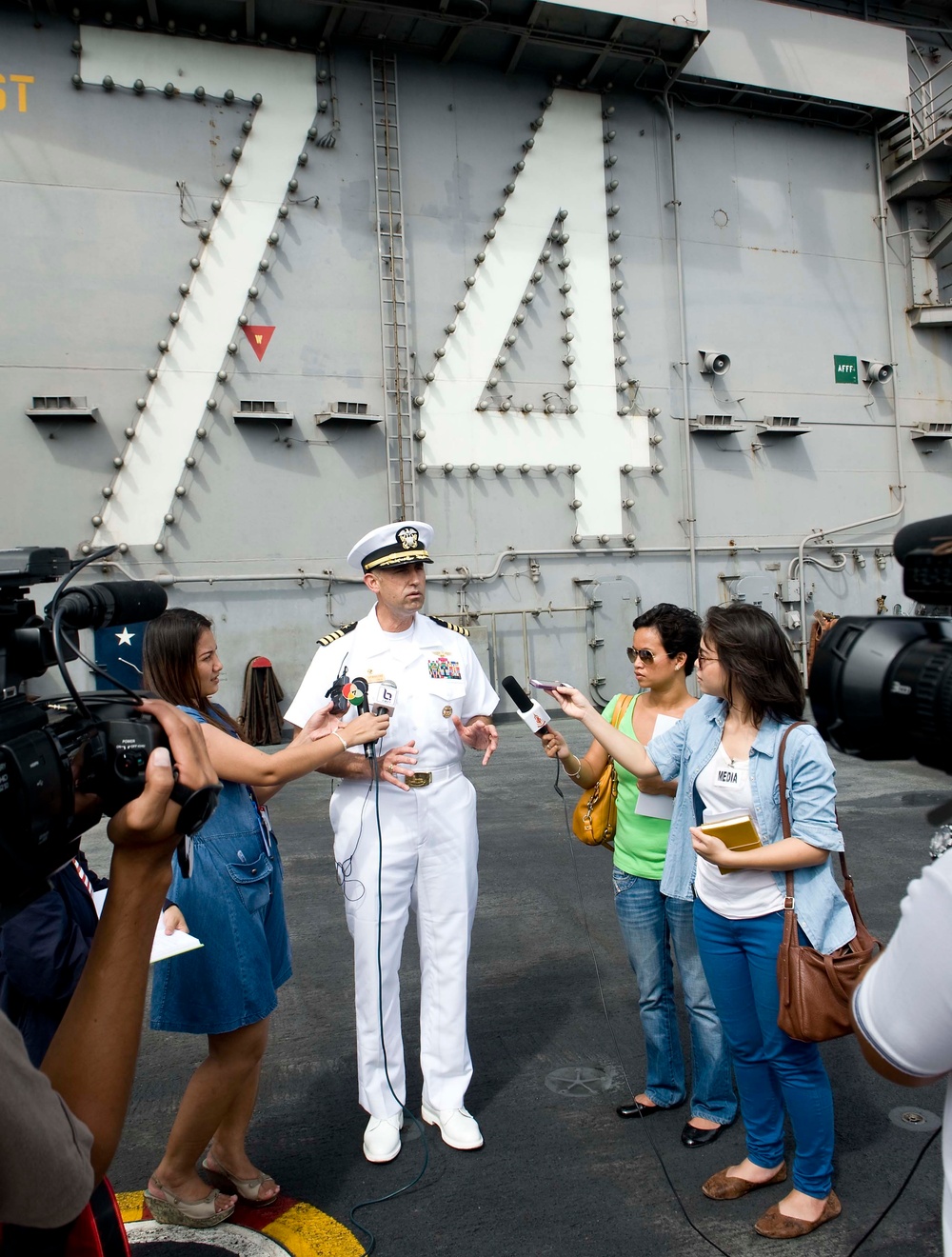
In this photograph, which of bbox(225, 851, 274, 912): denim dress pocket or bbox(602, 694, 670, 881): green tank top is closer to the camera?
bbox(225, 851, 274, 912): denim dress pocket

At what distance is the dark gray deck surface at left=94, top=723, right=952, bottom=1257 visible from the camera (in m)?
2.59

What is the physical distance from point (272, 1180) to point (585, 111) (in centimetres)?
1232

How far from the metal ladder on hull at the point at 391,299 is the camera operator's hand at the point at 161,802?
9.42m

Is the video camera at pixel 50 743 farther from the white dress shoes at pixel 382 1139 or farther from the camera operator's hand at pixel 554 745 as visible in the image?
the white dress shoes at pixel 382 1139

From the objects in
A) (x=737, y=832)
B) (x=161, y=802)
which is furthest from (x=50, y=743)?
(x=737, y=832)

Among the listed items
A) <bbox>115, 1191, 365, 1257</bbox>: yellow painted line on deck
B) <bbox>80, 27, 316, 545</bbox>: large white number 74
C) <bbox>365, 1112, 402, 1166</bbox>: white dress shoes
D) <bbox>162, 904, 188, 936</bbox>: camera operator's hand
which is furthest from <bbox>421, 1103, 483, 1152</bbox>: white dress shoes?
<bbox>80, 27, 316, 545</bbox>: large white number 74

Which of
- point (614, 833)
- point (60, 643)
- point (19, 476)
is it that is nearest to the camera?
point (60, 643)

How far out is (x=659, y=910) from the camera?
3.26m

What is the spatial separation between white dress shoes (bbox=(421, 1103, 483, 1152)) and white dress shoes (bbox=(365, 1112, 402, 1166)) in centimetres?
14

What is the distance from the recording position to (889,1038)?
127 centimetres

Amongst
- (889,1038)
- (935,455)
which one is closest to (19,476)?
(889,1038)

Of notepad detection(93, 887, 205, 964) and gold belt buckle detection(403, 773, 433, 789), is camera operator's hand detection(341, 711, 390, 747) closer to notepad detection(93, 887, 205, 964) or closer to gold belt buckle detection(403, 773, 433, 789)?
gold belt buckle detection(403, 773, 433, 789)

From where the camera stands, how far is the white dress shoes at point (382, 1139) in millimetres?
2971

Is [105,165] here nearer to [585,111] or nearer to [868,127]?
[585,111]
